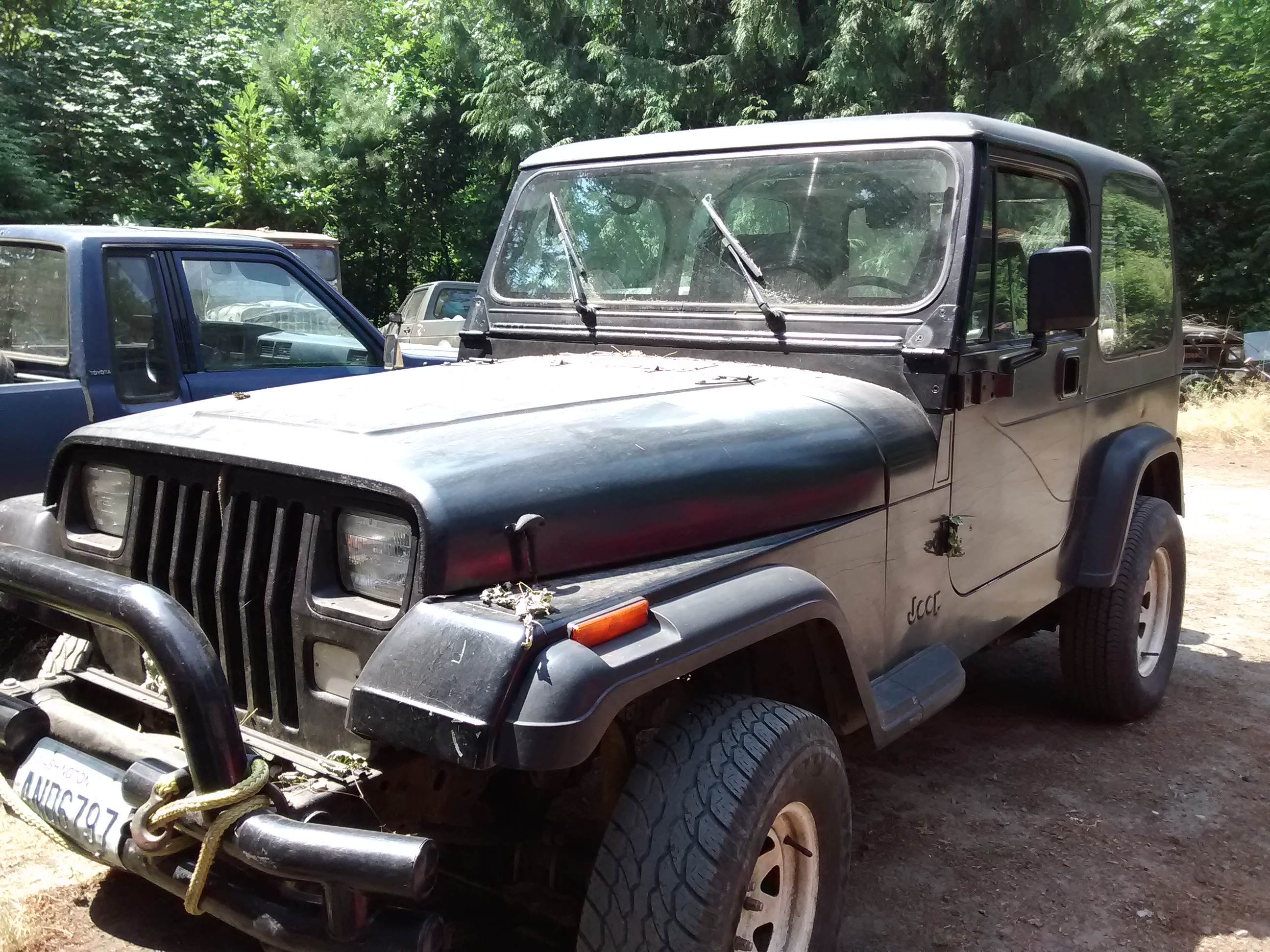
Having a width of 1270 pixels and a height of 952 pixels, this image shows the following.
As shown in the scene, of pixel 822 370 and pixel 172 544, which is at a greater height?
pixel 822 370

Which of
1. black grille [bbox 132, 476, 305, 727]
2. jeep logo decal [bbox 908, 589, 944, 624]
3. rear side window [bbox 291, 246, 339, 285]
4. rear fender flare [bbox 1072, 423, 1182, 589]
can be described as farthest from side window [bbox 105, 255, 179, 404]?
rear side window [bbox 291, 246, 339, 285]

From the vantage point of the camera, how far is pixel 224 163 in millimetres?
17516

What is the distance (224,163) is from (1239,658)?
1638cm

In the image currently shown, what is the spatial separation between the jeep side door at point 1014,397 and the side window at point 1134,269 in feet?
0.80

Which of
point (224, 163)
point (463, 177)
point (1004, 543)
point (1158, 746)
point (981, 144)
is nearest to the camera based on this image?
point (981, 144)

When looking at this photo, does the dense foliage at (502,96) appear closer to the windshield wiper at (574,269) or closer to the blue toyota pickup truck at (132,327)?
the blue toyota pickup truck at (132,327)

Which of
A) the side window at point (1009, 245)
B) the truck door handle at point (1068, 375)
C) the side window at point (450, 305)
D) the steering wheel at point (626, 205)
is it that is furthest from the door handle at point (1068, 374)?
the side window at point (450, 305)

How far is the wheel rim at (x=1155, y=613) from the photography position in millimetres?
4629

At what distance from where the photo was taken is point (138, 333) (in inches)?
190

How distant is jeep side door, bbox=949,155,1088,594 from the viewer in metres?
3.20

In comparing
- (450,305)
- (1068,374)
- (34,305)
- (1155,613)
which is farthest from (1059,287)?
(450,305)

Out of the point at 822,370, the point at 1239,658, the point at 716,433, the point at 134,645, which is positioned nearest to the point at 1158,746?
the point at 1239,658

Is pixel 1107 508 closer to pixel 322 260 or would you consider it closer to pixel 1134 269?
pixel 1134 269

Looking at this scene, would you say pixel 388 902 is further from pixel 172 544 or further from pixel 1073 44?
pixel 1073 44
